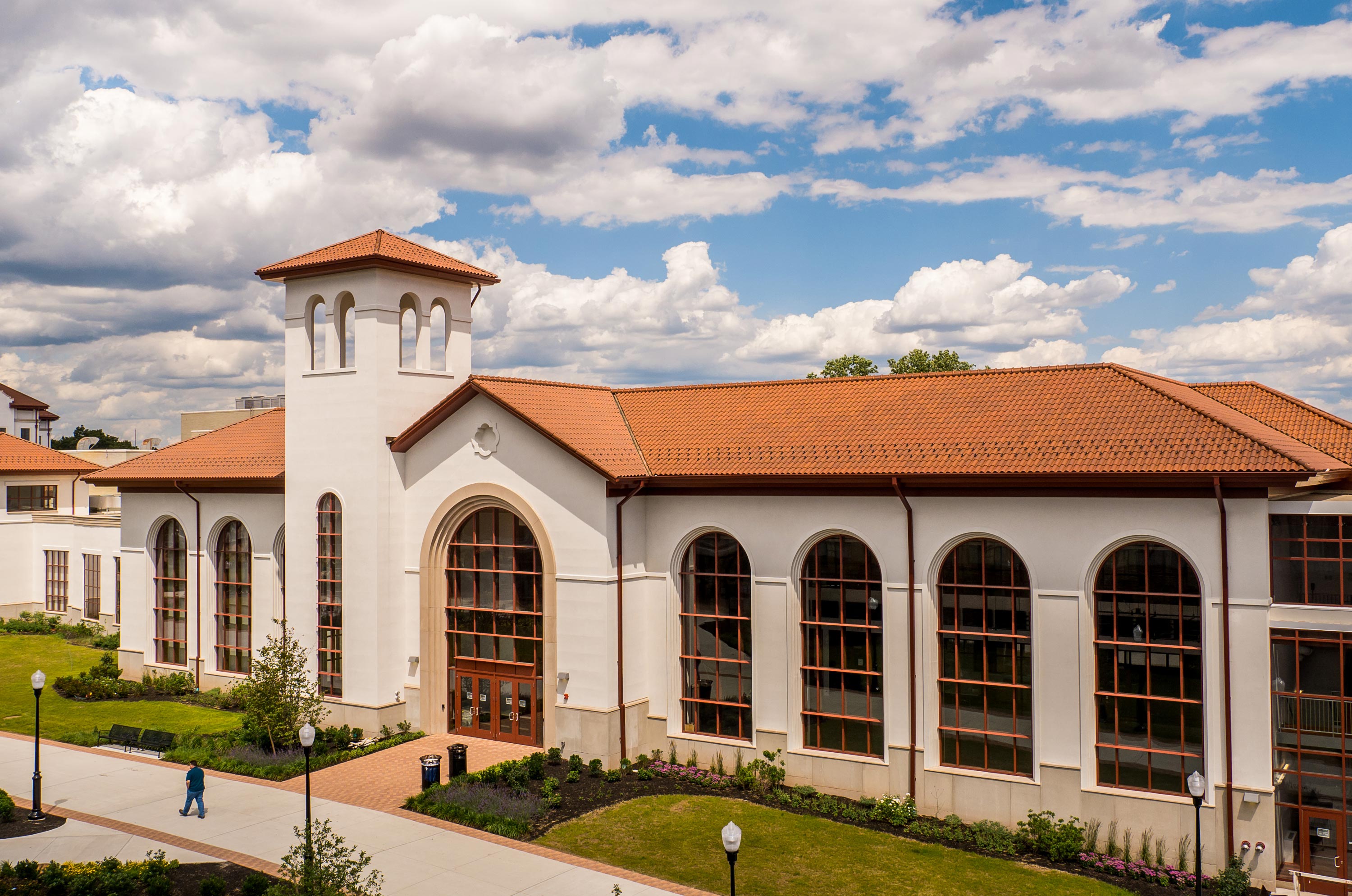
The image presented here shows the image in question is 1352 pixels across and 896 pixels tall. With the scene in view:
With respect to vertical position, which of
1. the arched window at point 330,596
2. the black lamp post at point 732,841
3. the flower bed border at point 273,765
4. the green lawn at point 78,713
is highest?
the arched window at point 330,596

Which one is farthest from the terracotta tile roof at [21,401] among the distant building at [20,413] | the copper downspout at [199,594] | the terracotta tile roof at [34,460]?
the copper downspout at [199,594]

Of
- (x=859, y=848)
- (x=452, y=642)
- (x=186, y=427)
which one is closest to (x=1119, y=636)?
(x=859, y=848)

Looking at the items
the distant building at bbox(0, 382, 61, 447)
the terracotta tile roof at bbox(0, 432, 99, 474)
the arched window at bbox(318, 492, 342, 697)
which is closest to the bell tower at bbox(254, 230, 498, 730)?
the arched window at bbox(318, 492, 342, 697)

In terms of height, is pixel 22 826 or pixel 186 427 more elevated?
pixel 186 427

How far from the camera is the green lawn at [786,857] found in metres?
20.2

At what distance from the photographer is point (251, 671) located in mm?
33500

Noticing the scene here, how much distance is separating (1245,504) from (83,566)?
167ft

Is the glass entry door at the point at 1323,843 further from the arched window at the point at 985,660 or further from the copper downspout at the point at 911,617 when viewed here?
the copper downspout at the point at 911,617

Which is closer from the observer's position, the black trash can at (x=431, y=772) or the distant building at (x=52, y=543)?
the black trash can at (x=431, y=772)

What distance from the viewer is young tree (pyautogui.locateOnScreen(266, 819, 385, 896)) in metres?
16.8

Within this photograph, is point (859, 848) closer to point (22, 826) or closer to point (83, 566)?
point (22, 826)

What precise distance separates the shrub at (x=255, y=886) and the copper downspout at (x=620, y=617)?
10388mm

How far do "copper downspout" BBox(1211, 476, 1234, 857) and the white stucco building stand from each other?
6 cm

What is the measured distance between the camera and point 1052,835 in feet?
72.2
